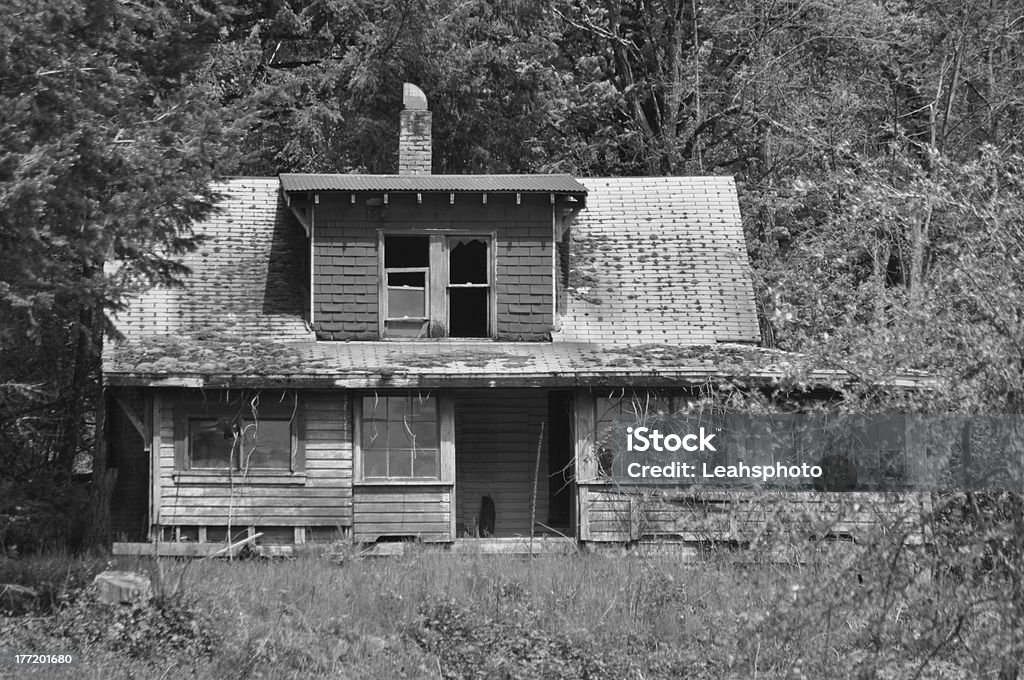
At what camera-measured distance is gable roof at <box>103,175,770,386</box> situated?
1816cm

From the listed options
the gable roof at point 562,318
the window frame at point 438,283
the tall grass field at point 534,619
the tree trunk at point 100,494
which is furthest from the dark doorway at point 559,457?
the tree trunk at point 100,494

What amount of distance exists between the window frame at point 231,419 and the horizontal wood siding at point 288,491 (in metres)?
0.06

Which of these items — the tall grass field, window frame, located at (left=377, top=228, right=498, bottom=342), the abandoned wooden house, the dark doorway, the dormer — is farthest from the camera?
the dark doorway

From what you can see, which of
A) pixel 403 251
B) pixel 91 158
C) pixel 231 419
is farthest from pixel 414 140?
pixel 91 158

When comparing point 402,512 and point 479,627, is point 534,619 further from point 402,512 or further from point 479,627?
point 402,512

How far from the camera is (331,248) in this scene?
20.4 metres

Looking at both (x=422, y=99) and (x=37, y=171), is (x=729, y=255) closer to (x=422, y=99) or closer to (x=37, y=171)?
(x=422, y=99)

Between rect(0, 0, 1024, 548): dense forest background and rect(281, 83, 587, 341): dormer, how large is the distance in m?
1.86

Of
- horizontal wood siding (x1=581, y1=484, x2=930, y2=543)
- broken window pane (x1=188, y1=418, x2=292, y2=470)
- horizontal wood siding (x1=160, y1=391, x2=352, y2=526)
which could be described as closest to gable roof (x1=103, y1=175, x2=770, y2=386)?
horizontal wood siding (x1=160, y1=391, x2=352, y2=526)

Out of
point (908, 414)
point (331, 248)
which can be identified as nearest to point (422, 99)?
point (331, 248)

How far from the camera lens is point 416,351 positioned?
19438 millimetres

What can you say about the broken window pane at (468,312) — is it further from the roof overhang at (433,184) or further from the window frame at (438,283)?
the roof overhang at (433,184)

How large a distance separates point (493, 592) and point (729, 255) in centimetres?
865

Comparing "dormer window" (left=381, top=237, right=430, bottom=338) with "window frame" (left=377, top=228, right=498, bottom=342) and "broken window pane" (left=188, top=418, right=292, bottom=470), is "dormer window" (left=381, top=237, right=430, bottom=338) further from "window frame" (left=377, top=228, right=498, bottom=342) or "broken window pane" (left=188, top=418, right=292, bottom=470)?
"broken window pane" (left=188, top=418, right=292, bottom=470)
